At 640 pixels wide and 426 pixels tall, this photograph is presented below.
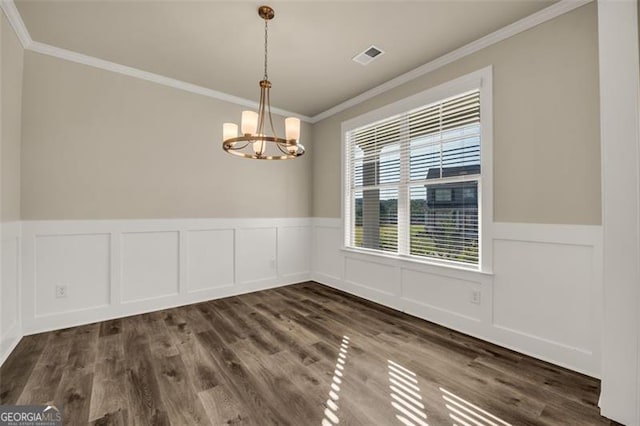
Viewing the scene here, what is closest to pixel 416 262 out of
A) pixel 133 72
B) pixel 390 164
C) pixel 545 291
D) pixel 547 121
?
pixel 545 291

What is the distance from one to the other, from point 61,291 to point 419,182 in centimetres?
393

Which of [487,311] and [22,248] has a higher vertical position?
[22,248]

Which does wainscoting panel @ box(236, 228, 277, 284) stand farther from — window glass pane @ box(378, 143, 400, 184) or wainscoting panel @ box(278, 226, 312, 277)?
window glass pane @ box(378, 143, 400, 184)

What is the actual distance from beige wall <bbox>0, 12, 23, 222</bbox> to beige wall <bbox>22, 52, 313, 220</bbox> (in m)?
0.11

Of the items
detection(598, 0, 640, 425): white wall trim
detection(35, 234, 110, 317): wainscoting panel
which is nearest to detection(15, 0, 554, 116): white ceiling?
detection(598, 0, 640, 425): white wall trim

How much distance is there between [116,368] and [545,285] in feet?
Answer: 11.2

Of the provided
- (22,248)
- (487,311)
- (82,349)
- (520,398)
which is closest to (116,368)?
(82,349)

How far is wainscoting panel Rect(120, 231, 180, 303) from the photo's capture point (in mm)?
3240

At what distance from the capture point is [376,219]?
3.86 meters

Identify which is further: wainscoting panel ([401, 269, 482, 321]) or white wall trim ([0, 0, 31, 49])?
wainscoting panel ([401, 269, 482, 321])

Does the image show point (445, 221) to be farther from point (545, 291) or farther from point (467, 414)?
point (467, 414)

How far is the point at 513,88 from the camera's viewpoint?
2.48 metres

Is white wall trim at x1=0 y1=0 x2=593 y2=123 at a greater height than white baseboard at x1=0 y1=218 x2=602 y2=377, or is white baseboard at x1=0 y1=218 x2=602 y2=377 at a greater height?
white wall trim at x1=0 y1=0 x2=593 y2=123

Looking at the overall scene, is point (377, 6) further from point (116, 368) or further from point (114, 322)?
point (114, 322)
